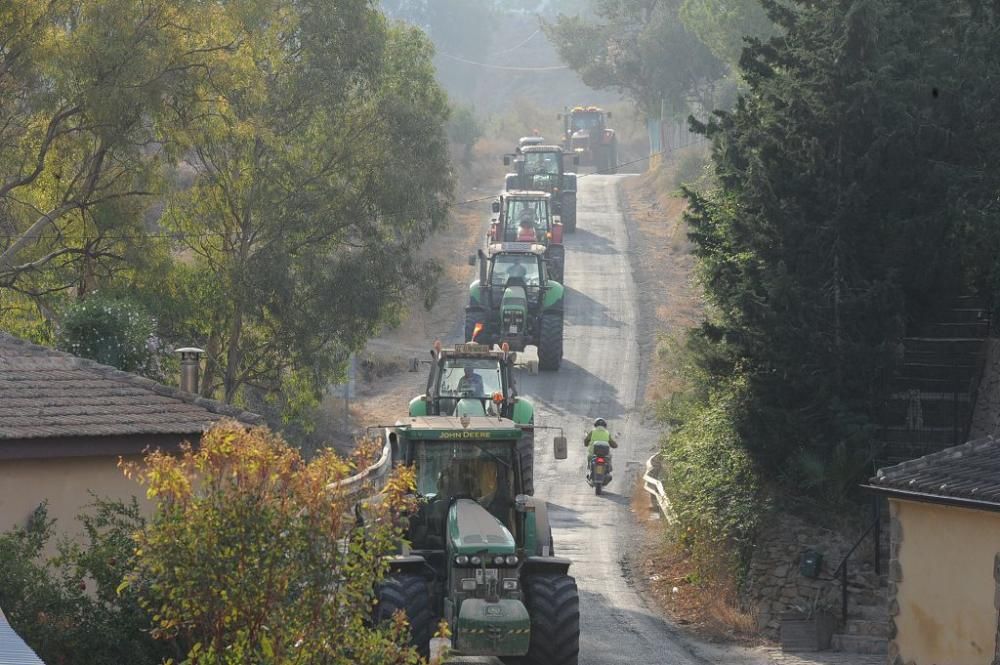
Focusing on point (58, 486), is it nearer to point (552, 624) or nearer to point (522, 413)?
point (552, 624)

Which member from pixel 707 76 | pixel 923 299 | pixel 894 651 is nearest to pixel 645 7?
pixel 707 76

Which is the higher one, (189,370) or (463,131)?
(463,131)

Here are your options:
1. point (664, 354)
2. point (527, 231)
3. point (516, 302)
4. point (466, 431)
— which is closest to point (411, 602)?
point (466, 431)

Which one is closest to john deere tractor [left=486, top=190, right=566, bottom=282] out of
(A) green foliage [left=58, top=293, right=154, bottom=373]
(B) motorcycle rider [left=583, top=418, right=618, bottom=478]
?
(B) motorcycle rider [left=583, top=418, right=618, bottom=478]

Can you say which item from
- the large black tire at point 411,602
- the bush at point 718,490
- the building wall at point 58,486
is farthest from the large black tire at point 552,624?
the bush at point 718,490

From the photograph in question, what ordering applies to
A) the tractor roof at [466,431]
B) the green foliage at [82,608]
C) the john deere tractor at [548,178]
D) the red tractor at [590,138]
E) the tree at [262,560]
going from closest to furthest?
the tree at [262,560] < the green foliage at [82,608] < the tractor roof at [466,431] < the john deere tractor at [548,178] < the red tractor at [590,138]

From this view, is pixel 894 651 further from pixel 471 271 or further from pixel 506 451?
pixel 471 271

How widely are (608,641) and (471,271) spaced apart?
3543 cm

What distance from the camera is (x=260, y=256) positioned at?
104 ft

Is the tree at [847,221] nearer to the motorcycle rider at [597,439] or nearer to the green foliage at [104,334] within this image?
the motorcycle rider at [597,439]

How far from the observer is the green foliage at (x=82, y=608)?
1113 centimetres

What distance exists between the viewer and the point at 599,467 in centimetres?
2991

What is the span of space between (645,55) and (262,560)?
65.8 m

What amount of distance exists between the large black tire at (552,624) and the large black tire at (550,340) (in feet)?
73.4
